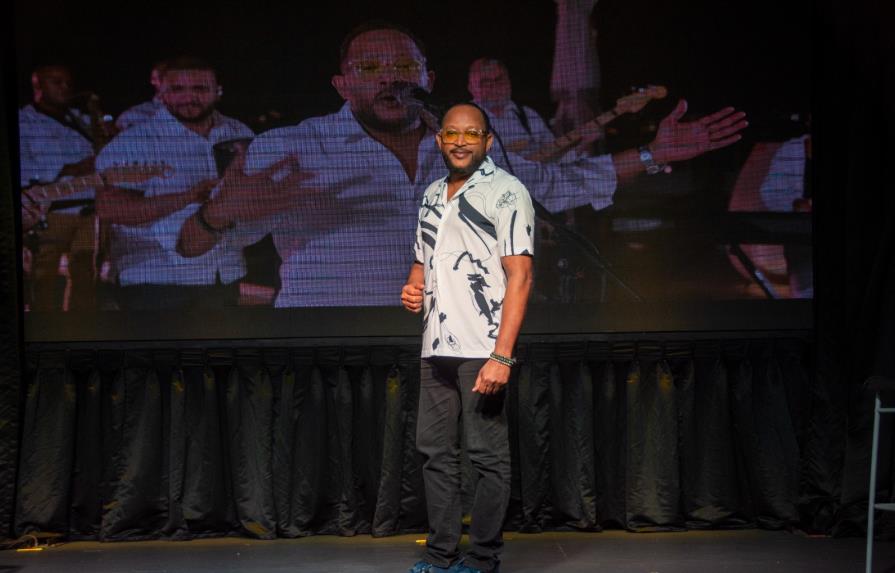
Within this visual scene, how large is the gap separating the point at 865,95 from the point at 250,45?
243 centimetres

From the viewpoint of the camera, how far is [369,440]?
4.28 m

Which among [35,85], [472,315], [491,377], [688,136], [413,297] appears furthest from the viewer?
[688,136]

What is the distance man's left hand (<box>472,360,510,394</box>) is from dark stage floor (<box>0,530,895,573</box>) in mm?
870

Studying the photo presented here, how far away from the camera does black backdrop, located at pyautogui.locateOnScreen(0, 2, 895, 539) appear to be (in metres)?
4.17

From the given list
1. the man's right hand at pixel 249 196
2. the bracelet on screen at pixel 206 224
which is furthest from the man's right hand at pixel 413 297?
the bracelet on screen at pixel 206 224

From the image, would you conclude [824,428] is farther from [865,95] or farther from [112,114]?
[112,114]

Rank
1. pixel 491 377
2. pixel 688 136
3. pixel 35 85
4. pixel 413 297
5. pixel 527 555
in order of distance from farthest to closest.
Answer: pixel 688 136 → pixel 35 85 → pixel 527 555 → pixel 413 297 → pixel 491 377

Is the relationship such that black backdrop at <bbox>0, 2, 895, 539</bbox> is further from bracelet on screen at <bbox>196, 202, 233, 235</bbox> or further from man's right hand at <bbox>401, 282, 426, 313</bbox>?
man's right hand at <bbox>401, 282, 426, 313</bbox>

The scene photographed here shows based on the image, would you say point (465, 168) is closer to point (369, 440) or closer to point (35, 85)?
point (369, 440)

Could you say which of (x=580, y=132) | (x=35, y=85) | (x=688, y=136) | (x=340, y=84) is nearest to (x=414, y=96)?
(x=340, y=84)

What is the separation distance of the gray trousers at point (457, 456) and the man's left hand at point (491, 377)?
0.07 metres

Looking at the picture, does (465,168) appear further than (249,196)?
No

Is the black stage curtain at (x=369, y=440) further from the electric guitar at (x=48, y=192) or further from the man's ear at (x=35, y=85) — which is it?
the man's ear at (x=35, y=85)

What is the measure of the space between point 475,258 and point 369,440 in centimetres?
133
